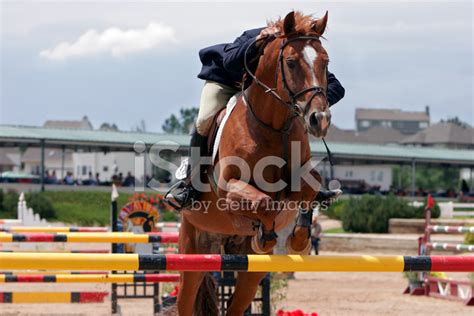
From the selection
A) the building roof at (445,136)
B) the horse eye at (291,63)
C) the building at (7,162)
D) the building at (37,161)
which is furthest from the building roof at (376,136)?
the horse eye at (291,63)

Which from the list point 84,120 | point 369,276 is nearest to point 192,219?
point 369,276

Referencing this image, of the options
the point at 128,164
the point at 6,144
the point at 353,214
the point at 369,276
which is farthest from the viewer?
the point at 128,164

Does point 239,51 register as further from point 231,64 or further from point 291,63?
point 291,63

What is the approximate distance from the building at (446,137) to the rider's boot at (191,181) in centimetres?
10343

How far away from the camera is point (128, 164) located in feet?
246

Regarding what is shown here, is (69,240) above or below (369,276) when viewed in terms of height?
above

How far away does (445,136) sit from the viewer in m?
108

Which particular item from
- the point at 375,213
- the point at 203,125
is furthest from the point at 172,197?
the point at 375,213

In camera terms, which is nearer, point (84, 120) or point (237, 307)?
point (237, 307)

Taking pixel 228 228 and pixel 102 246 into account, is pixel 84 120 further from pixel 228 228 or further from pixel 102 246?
pixel 228 228

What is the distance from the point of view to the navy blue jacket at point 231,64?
6.03m

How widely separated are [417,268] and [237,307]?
6.37 ft

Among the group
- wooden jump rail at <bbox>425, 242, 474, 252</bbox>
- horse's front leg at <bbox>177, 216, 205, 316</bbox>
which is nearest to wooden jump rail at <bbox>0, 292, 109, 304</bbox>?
horse's front leg at <bbox>177, 216, 205, 316</bbox>

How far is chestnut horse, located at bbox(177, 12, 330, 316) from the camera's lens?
5211 mm
